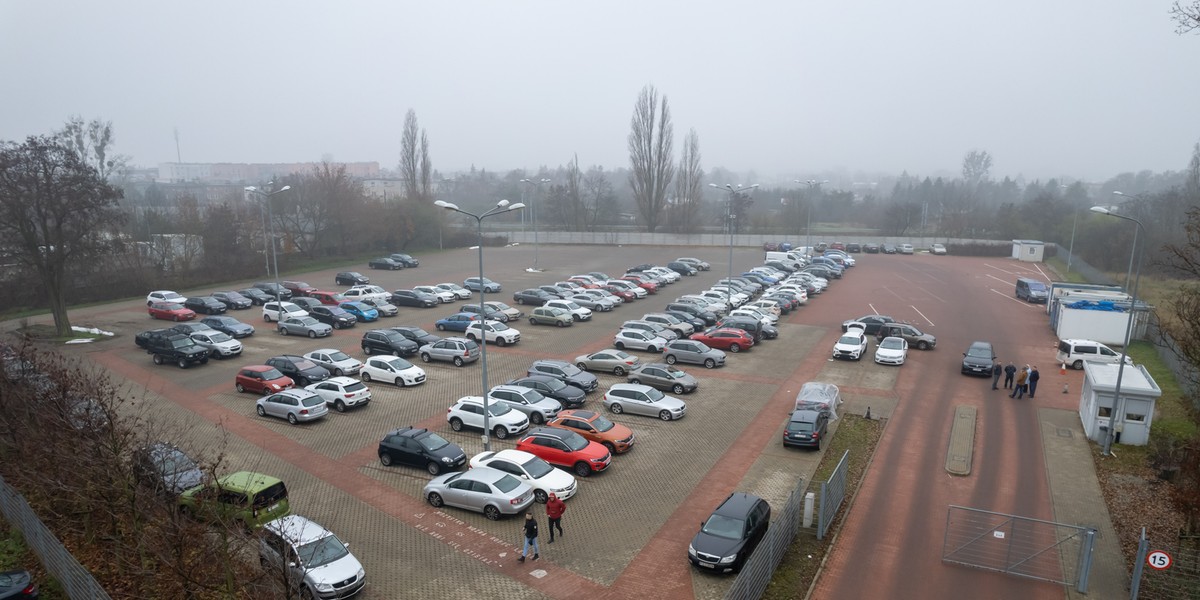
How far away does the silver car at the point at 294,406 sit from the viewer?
23266 millimetres

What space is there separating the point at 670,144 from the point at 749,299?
46425 mm

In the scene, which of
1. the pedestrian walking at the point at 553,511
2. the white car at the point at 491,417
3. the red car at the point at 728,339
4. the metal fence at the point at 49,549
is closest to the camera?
the metal fence at the point at 49,549

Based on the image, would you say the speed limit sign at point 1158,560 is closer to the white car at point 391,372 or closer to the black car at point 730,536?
the black car at point 730,536

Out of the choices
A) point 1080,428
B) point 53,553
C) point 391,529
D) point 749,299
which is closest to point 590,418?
point 391,529

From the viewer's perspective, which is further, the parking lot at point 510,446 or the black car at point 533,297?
the black car at point 533,297

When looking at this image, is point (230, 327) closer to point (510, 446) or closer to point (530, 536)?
point (510, 446)

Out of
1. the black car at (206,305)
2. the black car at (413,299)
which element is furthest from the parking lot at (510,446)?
the black car at (413,299)

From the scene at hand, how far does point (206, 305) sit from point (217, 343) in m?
12.3

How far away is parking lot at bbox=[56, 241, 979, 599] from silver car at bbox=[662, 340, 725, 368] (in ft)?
1.62

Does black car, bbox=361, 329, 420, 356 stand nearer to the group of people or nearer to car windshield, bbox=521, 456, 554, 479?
car windshield, bbox=521, 456, 554, 479

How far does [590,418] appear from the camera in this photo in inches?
836

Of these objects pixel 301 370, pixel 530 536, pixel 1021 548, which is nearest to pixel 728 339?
pixel 1021 548

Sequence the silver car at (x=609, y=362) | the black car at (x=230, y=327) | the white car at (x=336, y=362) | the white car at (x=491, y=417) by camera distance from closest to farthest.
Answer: the white car at (x=491, y=417) → the white car at (x=336, y=362) → the silver car at (x=609, y=362) → the black car at (x=230, y=327)

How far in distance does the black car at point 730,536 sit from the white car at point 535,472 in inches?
150
